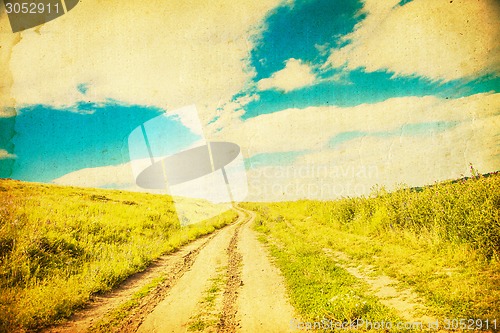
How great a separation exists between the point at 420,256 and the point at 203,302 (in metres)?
6.18

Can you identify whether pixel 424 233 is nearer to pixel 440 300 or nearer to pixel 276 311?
pixel 440 300

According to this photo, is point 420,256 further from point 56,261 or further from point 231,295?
point 56,261

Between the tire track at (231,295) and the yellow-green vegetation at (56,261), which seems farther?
the yellow-green vegetation at (56,261)

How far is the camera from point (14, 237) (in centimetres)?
731

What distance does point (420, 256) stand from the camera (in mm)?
6715

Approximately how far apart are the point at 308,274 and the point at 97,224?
1013cm

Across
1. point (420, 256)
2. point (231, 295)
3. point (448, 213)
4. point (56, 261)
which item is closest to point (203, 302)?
point (231, 295)

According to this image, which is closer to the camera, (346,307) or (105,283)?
(346,307)

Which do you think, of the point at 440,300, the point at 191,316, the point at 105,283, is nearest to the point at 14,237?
the point at 105,283

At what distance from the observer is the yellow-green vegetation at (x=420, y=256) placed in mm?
4266

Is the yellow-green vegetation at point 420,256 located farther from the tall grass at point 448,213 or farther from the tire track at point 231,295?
the tire track at point 231,295

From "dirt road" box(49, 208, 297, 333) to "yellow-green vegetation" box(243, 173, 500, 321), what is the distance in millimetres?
635

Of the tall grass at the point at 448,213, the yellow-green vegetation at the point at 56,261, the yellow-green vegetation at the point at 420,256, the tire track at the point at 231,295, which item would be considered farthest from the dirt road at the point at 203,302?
the tall grass at the point at 448,213

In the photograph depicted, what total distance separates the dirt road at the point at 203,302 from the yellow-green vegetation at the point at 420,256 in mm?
635
